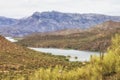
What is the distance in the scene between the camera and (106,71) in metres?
43.8

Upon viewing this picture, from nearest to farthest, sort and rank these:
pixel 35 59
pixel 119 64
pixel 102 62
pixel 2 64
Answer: pixel 119 64 → pixel 102 62 → pixel 2 64 → pixel 35 59

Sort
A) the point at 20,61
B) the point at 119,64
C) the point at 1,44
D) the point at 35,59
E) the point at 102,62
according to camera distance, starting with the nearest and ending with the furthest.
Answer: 1. the point at 119,64
2. the point at 102,62
3. the point at 20,61
4. the point at 35,59
5. the point at 1,44

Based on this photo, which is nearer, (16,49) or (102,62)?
(102,62)

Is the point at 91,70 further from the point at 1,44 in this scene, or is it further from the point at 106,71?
the point at 1,44

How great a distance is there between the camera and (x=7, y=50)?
13162cm

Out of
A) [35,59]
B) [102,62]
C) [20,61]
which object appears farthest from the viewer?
[35,59]

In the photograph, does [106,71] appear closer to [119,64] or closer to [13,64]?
[119,64]

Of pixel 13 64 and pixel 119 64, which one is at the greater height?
pixel 119 64

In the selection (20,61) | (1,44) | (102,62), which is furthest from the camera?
(1,44)

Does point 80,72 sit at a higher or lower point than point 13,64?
higher

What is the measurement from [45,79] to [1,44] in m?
91.1

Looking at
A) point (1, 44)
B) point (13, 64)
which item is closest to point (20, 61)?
point (13, 64)

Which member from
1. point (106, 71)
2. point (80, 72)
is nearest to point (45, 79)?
point (80, 72)

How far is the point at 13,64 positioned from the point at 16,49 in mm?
28198
